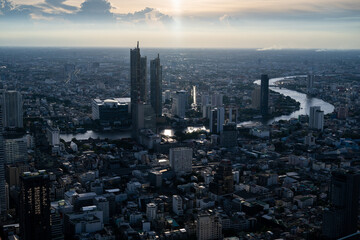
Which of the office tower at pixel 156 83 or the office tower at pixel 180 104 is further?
the office tower at pixel 180 104

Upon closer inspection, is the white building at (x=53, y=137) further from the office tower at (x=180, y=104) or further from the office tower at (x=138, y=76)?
the office tower at (x=180, y=104)

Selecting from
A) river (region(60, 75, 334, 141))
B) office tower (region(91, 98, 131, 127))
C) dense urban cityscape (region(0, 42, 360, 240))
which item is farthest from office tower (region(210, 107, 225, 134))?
office tower (region(91, 98, 131, 127))

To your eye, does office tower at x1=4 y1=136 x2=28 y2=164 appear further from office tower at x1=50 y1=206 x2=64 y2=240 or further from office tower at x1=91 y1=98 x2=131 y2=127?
office tower at x1=91 y1=98 x2=131 y2=127

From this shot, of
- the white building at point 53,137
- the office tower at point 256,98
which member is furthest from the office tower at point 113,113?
the office tower at point 256,98

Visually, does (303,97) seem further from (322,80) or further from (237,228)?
(237,228)

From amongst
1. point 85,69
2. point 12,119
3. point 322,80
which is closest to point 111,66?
point 85,69

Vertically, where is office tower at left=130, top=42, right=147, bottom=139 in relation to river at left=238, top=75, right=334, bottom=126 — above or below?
above
